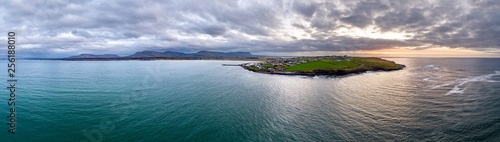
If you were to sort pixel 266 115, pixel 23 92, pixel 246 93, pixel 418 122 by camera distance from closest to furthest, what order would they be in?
1. pixel 418 122
2. pixel 266 115
3. pixel 23 92
4. pixel 246 93

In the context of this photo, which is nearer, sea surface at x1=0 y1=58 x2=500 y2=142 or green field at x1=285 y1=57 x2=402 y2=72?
sea surface at x1=0 y1=58 x2=500 y2=142

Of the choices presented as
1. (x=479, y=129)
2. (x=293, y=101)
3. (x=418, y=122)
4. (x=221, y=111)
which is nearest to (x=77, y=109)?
(x=221, y=111)

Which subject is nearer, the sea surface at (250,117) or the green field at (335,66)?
the sea surface at (250,117)

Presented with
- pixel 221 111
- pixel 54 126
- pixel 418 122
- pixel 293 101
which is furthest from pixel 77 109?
pixel 418 122

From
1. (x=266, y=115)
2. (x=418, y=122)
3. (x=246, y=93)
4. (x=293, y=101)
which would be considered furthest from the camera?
(x=246, y=93)

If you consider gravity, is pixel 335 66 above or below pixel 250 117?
above

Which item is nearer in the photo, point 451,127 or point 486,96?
point 451,127

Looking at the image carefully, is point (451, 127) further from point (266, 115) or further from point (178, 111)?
point (178, 111)

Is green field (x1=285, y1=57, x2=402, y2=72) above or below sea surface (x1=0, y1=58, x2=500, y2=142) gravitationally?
above

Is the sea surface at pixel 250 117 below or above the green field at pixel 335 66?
below

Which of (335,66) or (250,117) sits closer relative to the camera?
(250,117)
